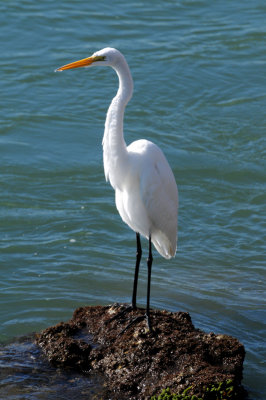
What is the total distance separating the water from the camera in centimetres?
705

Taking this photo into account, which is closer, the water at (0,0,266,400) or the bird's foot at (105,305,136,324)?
the bird's foot at (105,305,136,324)

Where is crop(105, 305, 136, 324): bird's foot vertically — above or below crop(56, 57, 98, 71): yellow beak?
below

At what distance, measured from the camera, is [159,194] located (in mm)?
5688

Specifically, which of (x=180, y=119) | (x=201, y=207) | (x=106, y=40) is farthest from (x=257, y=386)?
(x=106, y=40)

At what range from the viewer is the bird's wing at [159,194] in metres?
5.60

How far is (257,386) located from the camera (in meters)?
5.49

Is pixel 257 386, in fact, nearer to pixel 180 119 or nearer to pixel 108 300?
pixel 108 300

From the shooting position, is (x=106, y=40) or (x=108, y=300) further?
(x=106, y=40)

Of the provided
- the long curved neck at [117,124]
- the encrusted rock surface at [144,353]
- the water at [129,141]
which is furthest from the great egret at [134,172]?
the water at [129,141]

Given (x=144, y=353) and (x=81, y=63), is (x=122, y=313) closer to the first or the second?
(x=144, y=353)

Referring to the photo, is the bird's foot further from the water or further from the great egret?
the water

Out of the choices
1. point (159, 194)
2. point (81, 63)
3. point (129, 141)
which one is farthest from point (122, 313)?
point (129, 141)

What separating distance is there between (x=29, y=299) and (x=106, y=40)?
24.4 feet

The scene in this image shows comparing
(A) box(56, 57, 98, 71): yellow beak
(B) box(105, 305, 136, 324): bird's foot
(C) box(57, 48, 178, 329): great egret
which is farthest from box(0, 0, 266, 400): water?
(A) box(56, 57, 98, 71): yellow beak
